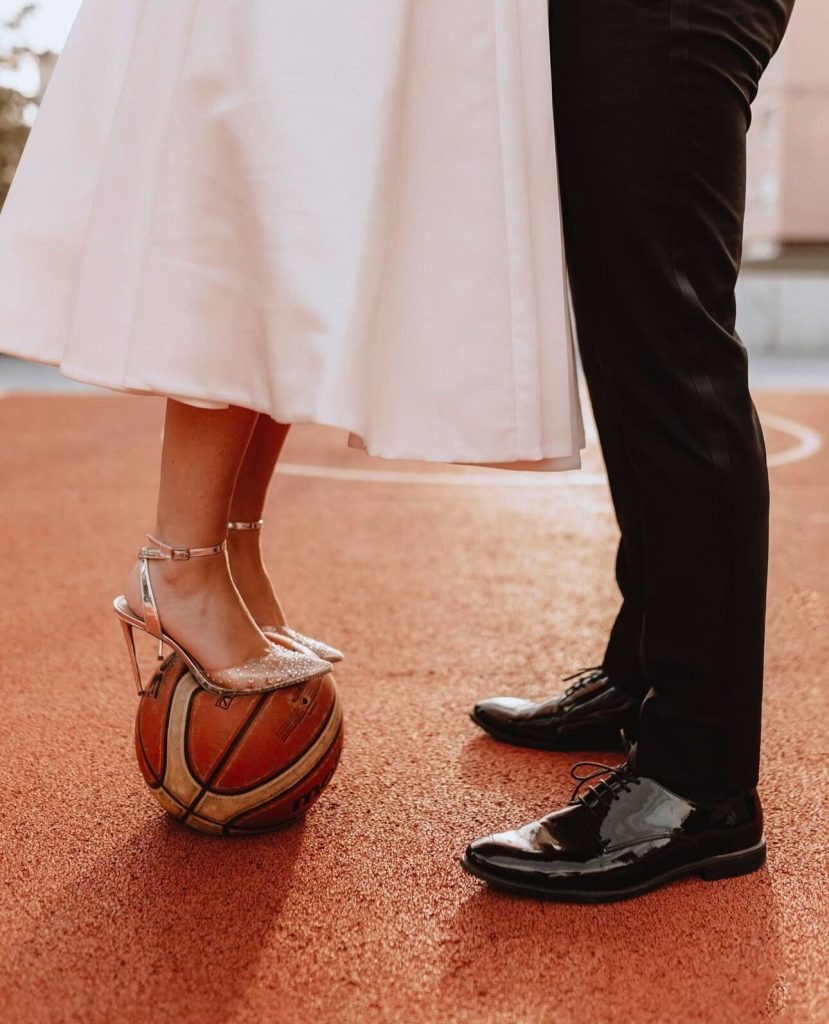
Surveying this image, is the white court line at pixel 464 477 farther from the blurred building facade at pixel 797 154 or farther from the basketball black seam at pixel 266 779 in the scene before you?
the blurred building facade at pixel 797 154

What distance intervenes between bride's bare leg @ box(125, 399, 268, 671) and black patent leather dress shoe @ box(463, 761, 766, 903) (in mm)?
412

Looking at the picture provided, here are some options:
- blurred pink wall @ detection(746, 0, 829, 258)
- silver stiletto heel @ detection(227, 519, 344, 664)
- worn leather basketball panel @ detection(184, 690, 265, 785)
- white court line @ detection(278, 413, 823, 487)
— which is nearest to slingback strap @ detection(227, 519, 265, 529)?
silver stiletto heel @ detection(227, 519, 344, 664)

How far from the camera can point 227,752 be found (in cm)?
142

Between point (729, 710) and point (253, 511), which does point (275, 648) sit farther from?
point (729, 710)

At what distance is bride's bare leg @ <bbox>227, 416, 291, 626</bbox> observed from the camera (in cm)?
164

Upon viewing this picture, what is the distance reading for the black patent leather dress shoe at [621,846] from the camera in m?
1.30

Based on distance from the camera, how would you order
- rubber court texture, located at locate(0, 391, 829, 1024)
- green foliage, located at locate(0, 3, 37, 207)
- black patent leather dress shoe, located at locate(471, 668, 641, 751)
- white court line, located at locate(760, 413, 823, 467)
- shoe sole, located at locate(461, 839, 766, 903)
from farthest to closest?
green foliage, located at locate(0, 3, 37, 207) → white court line, located at locate(760, 413, 823, 467) → black patent leather dress shoe, located at locate(471, 668, 641, 751) → shoe sole, located at locate(461, 839, 766, 903) → rubber court texture, located at locate(0, 391, 829, 1024)

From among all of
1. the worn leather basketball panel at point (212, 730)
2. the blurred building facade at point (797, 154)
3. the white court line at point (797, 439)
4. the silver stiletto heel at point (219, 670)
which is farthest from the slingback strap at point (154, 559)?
the blurred building facade at point (797, 154)

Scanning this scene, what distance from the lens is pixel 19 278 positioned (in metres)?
1.34

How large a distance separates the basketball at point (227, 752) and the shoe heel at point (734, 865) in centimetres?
52

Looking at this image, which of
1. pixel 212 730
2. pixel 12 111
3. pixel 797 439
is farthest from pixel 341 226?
pixel 12 111

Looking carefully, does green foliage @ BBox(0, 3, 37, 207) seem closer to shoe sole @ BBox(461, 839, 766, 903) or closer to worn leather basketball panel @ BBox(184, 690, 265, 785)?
worn leather basketball panel @ BBox(184, 690, 265, 785)

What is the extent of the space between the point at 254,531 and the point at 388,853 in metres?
0.52

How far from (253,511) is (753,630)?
0.75 meters
